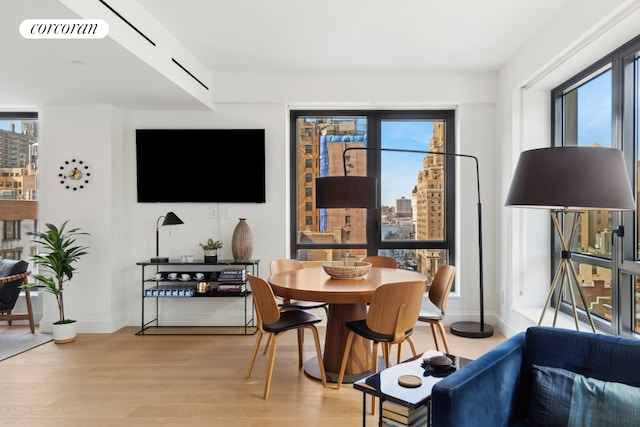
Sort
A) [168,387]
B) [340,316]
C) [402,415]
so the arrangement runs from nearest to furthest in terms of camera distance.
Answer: [402,415]
[168,387]
[340,316]

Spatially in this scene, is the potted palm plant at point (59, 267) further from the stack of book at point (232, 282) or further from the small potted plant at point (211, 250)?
the stack of book at point (232, 282)

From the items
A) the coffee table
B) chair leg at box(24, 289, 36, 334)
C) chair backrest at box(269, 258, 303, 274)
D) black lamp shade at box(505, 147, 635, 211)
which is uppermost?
black lamp shade at box(505, 147, 635, 211)

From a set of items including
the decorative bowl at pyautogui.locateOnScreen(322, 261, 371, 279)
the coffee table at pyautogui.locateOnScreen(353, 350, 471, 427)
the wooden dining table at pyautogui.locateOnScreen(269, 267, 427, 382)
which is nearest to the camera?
the coffee table at pyautogui.locateOnScreen(353, 350, 471, 427)

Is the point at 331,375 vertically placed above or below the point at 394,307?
below

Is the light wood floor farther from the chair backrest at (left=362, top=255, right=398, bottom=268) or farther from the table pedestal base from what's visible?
the chair backrest at (left=362, top=255, right=398, bottom=268)

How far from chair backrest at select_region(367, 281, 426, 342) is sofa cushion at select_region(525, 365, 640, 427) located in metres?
0.91

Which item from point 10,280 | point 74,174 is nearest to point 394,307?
point 74,174

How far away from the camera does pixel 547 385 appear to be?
163cm

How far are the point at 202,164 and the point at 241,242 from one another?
0.99 m

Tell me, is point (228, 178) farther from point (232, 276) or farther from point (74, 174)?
point (74, 174)

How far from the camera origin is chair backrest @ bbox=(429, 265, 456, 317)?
316 centimetres

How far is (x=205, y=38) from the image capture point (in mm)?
3547

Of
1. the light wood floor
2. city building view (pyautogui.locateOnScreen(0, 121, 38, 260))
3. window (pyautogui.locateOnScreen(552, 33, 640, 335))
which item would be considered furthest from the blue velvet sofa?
city building view (pyautogui.locateOnScreen(0, 121, 38, 260))

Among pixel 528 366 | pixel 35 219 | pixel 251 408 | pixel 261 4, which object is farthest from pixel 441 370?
pixel 35 219
